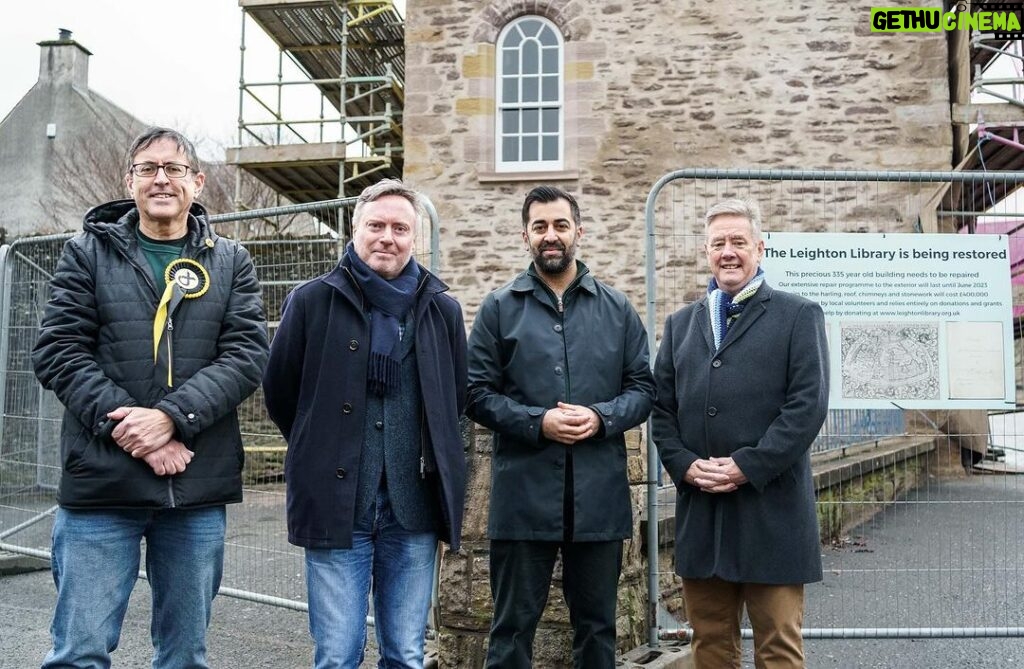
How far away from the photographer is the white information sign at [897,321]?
4.13m

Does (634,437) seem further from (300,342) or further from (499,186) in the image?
(499,186)

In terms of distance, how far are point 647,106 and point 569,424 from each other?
367 inches

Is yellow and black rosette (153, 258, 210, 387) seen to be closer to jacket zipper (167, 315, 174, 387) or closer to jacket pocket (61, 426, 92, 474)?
jacket zipper (167, 315, 174, 387)

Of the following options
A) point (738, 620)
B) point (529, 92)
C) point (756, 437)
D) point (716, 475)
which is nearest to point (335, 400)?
point (716, 475)

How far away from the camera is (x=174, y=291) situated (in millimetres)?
2807

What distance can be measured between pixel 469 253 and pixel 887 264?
7835 mm

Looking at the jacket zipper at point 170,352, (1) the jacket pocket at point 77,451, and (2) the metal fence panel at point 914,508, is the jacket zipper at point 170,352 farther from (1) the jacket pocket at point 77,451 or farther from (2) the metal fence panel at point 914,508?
(2) the metal fence panel at point 914,508

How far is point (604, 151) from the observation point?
1159cm

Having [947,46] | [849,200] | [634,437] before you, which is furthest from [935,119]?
[634,437]

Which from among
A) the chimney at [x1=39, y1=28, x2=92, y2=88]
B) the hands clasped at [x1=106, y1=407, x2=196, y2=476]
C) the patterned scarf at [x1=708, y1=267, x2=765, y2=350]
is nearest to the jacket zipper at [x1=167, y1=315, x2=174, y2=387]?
the hands clasped at [x1=106, y1=407, x2=196, y2=476]

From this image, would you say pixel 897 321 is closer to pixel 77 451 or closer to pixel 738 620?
pixel 738 620

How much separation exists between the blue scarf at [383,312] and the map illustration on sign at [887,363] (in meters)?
2.36

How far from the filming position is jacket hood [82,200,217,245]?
9.23 ft

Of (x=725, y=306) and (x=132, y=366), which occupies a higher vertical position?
(x=725, y=306)
